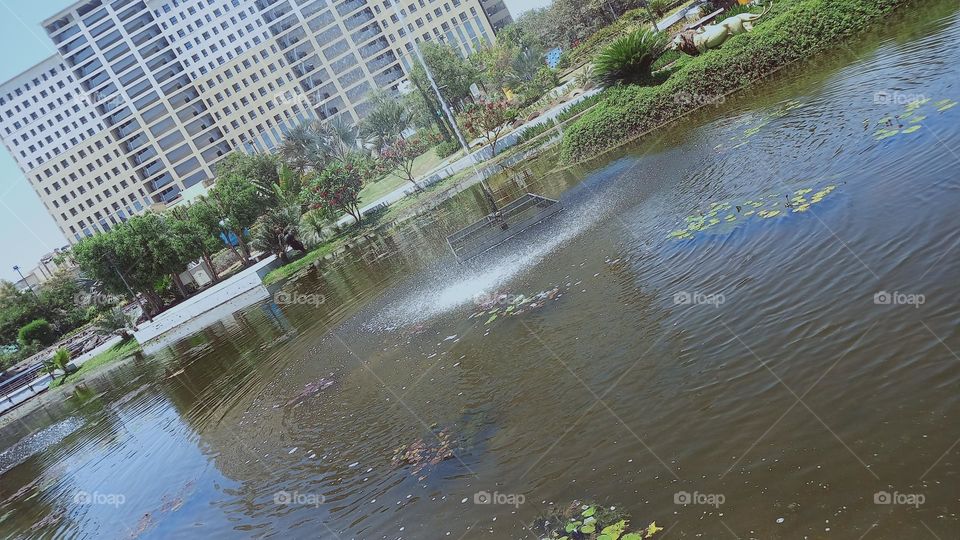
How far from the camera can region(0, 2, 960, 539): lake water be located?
205 inches

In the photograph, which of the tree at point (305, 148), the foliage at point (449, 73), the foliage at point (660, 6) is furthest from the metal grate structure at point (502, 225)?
the tree at point (305, 148)

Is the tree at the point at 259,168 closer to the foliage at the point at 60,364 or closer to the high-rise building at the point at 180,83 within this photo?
the foliage at the point at 60,364

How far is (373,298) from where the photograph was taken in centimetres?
2000

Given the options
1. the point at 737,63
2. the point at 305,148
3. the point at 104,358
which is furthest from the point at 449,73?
the point at 737,63

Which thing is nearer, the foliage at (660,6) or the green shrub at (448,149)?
the foliage at (660,6)

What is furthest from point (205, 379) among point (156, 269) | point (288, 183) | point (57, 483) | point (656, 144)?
point (288, 183)

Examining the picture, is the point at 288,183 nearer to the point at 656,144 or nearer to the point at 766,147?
the point at 656,144

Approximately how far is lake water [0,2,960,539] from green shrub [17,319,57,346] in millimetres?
62676

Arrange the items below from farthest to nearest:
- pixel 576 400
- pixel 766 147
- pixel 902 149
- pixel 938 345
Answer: pixel 766 147
pixel 902 149
pixel 576 400
pixel 938 345

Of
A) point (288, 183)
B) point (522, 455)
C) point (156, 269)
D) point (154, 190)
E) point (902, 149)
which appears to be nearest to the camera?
point (522, 455)

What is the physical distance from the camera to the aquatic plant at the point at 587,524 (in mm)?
5223

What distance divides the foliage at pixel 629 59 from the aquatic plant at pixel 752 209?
11.7m

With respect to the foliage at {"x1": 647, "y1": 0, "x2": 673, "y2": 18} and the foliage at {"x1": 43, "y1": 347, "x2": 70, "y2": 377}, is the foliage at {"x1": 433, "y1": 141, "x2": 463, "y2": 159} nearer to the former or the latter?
the foliage at {"x1": 647, "y1": 0, "x2": 673, "y2": 18}

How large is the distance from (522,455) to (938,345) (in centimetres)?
437
